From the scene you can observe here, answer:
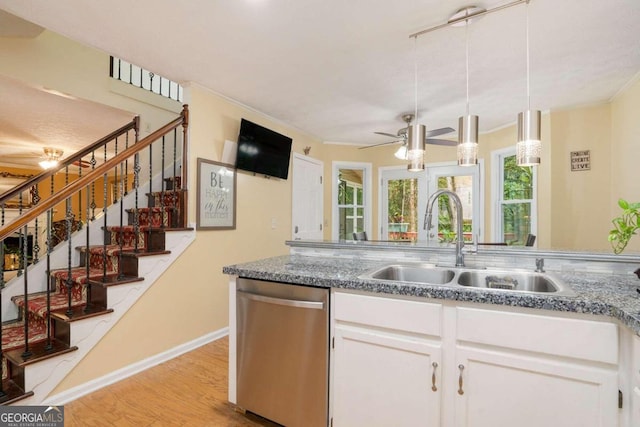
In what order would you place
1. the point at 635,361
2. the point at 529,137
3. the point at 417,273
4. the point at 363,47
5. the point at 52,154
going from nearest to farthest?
1. the point at 635,361
2. the point at 529,137
3. the point at 417,273
4. the point at 363,47
5. the point at 52,154

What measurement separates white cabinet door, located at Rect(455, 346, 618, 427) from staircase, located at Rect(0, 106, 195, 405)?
2323 mm

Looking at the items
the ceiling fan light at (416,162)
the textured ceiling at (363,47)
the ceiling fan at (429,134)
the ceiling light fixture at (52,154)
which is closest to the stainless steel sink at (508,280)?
the ceiling fan light at (416,162)

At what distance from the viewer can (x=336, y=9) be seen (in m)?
1.82

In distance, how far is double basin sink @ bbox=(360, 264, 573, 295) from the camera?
157 centimetres

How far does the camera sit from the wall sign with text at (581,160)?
3293 millimetres

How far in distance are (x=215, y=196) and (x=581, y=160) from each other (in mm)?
3961

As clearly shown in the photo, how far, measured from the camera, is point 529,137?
1623 millimetres

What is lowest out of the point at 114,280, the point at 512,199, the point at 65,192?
the point at 114,280

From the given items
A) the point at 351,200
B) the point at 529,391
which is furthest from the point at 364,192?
the point at 529,391

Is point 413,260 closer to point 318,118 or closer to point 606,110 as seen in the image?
point 318,118

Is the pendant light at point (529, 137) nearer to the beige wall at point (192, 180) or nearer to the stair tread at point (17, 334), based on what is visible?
the beige wall at point (192, 180)

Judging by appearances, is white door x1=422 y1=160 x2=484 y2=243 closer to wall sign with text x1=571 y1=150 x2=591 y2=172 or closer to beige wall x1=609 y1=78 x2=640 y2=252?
wall sign with text x1=571 y1=150 x2=591 y2=172

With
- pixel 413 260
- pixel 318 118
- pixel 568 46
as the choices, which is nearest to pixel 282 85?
pixel 318 118
